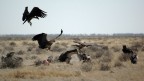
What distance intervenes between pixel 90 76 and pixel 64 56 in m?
1.82

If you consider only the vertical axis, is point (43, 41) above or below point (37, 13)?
below

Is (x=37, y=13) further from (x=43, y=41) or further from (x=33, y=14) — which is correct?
(x=43, y=41)

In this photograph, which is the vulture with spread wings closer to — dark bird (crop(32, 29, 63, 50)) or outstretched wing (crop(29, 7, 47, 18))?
outstretched wing (crop(29, 7, 47, 18))

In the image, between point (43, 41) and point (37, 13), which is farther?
point (43, 41)

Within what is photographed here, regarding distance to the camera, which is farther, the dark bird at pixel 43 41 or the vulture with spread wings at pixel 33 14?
the dark bird at pixel 43 41

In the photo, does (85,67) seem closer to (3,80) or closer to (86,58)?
(86,58)

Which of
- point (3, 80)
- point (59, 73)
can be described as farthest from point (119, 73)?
point (3, 80)

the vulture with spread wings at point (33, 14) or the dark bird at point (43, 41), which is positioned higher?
the vulture with spread wings at point (33, 14)

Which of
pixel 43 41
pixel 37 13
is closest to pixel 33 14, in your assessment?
pixel 37 13

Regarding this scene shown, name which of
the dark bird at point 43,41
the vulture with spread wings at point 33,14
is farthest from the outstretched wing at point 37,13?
the dark bird at point 43,41

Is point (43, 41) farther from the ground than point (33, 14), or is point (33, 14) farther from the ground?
point (33, 14)

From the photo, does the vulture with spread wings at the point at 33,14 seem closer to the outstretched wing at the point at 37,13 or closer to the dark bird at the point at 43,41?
the outstretched wing at the point at 37,13

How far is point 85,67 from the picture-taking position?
872 inches

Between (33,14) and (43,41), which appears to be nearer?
(33,14)
